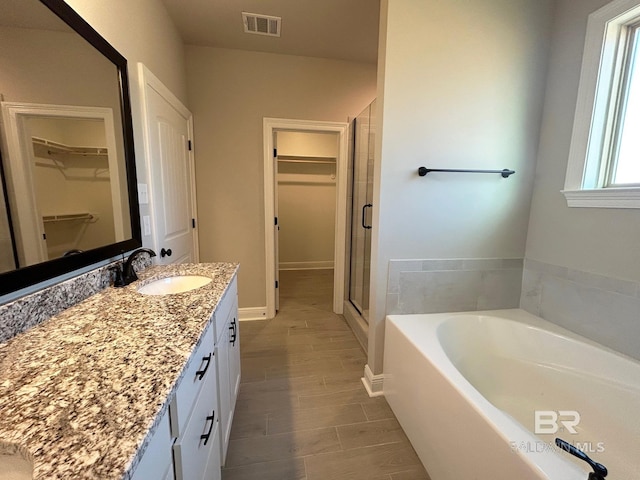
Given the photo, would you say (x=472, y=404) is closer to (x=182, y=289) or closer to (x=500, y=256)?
(x=500, y=256)

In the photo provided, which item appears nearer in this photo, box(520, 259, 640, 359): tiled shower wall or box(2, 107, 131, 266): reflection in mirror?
box(2, 107, 131, 266): reflection in mirror

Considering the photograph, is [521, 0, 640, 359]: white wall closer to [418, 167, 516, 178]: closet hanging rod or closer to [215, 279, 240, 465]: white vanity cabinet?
[418, 167, 516, 178]: closet hanging rod

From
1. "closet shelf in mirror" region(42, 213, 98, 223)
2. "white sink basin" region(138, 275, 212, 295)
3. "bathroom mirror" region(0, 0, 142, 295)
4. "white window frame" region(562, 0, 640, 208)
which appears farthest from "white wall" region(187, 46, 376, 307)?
"white window frame" region(562, 0, 640, 208)

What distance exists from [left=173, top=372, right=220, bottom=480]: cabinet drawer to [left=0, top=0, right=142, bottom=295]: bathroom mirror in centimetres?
66

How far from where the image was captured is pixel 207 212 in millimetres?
2688

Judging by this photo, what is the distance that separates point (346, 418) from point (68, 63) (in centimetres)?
217

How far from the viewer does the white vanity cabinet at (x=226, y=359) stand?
4.01 feet

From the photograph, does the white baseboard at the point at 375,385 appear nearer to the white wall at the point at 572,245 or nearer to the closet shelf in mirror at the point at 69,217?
the white wall at the point at 572,245

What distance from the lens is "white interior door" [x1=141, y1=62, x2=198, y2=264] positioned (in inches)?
69.6

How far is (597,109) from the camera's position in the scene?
1479 millimetres

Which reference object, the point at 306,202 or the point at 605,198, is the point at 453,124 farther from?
the point at 306,202

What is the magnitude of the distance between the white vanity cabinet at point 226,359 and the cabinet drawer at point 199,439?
117 millimetres

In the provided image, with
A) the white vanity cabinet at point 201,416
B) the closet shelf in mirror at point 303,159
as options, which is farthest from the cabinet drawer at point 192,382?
the closet shelf in mirror at point 303,159

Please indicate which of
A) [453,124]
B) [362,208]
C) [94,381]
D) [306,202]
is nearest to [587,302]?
[453,124]
